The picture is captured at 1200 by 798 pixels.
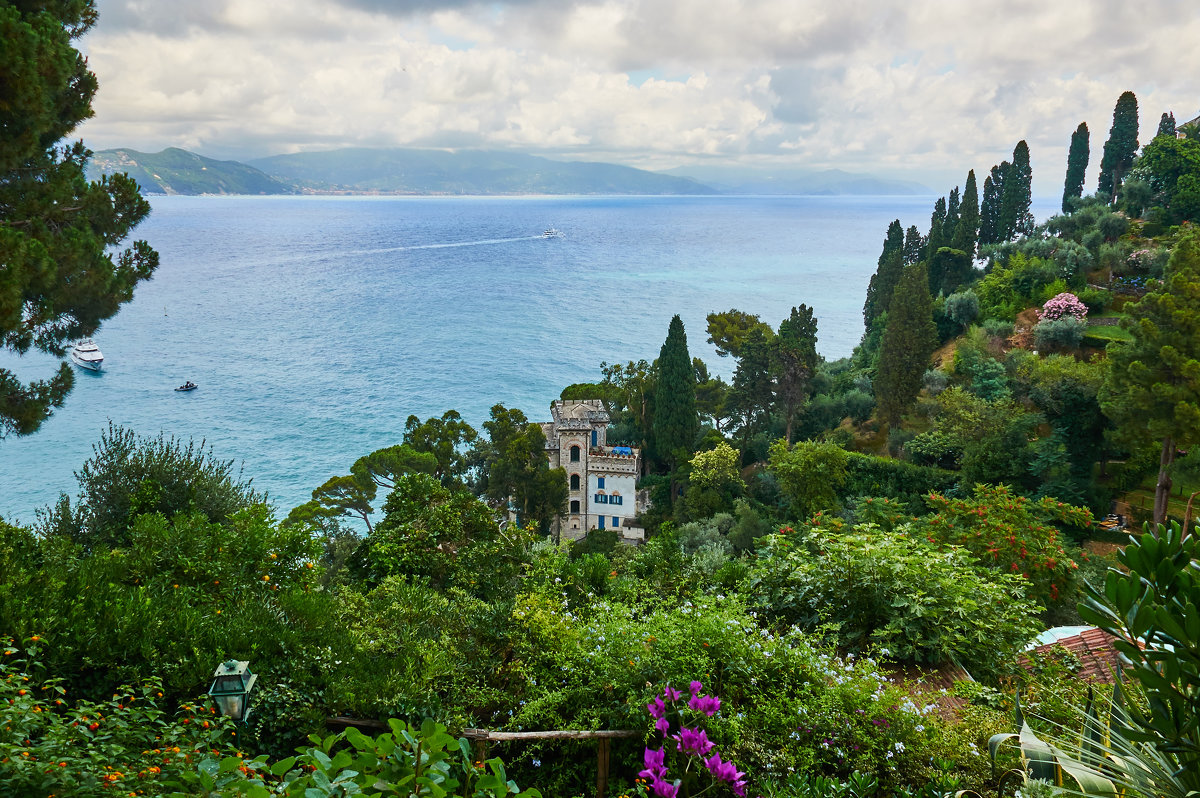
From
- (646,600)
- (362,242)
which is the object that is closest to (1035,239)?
(646,600)

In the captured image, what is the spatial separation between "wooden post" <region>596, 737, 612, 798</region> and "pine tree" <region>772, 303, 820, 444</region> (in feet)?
85.4

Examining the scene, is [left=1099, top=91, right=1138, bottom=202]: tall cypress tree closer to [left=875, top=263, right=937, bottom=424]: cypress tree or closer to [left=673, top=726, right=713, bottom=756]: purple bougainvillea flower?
[left=875, top=263, right=937, bottom=424]: cypress tree

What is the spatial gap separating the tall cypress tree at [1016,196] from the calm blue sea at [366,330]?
78.2 feet

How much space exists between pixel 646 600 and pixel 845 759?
231 cm

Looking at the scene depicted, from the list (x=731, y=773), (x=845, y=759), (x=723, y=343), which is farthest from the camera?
(x=723, y=343)

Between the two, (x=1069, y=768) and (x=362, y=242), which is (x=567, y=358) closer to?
(x=1069, y=768)

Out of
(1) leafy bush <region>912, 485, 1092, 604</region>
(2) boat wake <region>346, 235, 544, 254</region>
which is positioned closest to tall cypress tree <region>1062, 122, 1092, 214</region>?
(1) leafy bush <region>912, 485, 1092, 604</region>

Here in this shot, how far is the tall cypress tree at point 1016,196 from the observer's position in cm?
3456

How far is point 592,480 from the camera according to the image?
1100 inches

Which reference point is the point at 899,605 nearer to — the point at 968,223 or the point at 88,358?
the point at 968,223

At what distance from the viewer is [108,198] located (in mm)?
8664

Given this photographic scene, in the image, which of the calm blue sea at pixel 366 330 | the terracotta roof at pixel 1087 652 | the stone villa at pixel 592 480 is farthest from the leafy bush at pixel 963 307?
the calm blue sea at pixel 366 330

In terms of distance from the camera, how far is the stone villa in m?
27.6

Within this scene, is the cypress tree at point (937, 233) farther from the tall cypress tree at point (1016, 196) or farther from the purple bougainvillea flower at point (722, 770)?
the purple bougainvillea flower at point (722, 770)
